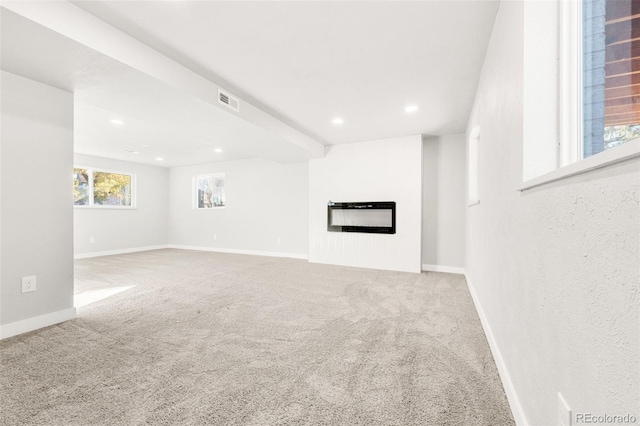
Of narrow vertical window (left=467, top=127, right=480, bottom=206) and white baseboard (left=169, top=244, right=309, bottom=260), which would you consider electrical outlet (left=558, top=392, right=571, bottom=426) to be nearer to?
narrow vertical window (left=467, top=127, right=480, bottom=206)

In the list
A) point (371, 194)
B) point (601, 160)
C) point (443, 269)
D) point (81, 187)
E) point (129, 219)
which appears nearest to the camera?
point (601, 160)

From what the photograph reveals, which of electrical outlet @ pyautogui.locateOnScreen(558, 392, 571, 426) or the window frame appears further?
the window frame

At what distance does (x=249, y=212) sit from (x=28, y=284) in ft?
15.1

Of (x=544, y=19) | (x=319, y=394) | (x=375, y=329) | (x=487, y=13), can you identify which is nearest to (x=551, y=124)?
(x=544, y=19)

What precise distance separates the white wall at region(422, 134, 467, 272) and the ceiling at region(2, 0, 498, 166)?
0.93 meters

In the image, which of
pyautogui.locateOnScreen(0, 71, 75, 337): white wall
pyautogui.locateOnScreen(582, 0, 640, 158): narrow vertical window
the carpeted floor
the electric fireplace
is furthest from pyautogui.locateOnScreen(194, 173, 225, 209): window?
pyautogui.locateOnScreen(582, 0, 640, 158): narrow vertical window

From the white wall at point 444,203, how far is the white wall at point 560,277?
3.09 metres

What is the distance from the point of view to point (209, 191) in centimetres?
754

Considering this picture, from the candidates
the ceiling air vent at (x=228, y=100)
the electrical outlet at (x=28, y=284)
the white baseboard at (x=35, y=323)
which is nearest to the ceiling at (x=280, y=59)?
the ceiling air vent at (x=228, y=100)

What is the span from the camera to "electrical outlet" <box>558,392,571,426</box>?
74 cm

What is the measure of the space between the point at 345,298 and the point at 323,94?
2.36 meters

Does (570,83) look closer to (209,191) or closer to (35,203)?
(35,203)

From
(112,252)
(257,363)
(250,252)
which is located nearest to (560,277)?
(257,363)

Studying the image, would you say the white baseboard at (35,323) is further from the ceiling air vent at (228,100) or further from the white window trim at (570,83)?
the white window trim at (570,83)
